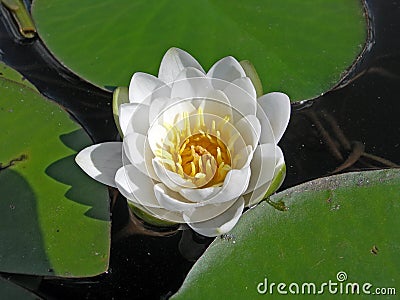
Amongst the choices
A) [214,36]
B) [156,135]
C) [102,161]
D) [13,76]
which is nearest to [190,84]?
[156,135]

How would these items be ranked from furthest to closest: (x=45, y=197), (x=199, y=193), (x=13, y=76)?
(x=13, y=76) → (x=45, y=197) → (x=199, y=193)

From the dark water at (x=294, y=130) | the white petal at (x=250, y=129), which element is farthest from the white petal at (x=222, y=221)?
the dark water at (x=294, y=130)

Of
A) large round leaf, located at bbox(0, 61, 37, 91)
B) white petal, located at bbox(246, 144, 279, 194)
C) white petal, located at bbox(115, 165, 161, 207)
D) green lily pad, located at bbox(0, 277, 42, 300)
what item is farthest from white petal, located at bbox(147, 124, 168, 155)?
large round leaf, located at bbox(0, 61, 37, 91)

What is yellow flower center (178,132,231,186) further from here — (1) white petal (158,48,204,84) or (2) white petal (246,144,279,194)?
(1) white petal (158,48,204,84)

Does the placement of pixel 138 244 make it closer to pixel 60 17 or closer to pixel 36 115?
pixel 36 115

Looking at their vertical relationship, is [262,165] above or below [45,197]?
above

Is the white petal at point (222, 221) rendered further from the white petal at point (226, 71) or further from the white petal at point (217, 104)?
the white petal at point (226, 71)

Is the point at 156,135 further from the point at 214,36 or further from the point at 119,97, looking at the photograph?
the point at 214,36
